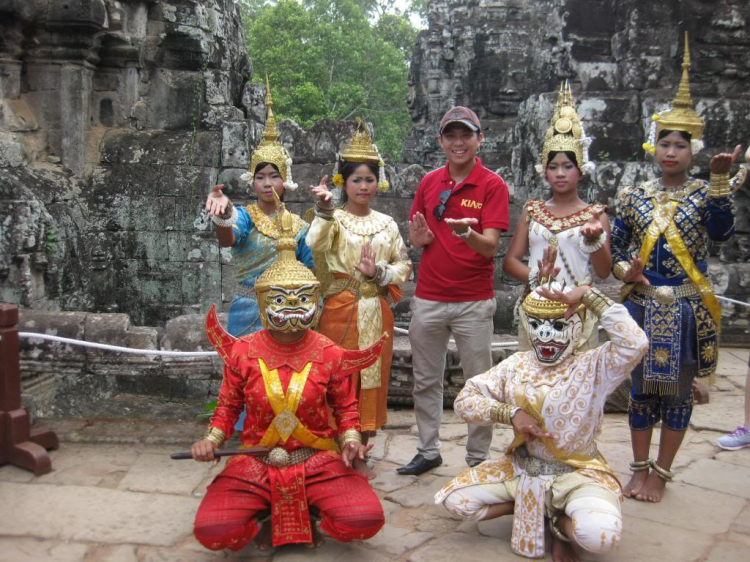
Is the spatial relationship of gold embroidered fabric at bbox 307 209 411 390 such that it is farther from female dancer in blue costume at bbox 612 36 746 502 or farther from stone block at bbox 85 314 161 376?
stone block at bbox 85 314 161 376

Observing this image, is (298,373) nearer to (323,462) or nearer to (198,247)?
(323,462)

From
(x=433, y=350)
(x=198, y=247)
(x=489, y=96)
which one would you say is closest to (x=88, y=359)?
(x=433, y=350)

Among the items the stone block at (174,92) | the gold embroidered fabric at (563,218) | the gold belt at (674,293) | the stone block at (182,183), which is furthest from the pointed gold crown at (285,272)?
the stone block at (174,92)

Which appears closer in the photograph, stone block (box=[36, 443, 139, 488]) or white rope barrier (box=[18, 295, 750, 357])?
stone block (box=[36, 443, 139, 488])

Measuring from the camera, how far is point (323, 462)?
3.49 meters

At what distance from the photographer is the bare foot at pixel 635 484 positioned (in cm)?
401

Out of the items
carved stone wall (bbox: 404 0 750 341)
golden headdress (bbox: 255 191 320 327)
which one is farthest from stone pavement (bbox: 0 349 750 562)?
carved stone wall (bbox: 404 0 750 341)

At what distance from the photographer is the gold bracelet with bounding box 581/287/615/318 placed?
329 centimetres

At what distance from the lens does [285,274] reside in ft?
11.4

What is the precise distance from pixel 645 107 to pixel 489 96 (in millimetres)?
14741

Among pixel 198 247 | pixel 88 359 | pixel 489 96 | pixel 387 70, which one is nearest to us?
pixel 88 359

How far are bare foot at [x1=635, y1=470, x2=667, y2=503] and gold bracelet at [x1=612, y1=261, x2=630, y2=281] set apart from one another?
1.03 m

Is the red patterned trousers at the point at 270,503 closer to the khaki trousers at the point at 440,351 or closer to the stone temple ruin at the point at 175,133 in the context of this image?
the khaki trousers at the point at 440,351

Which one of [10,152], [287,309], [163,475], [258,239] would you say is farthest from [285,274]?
[10,152]
